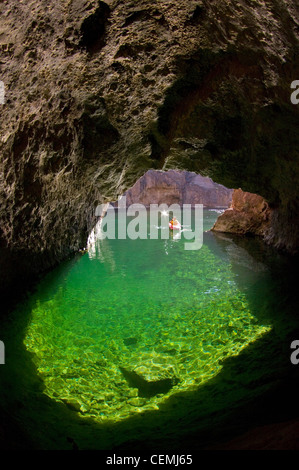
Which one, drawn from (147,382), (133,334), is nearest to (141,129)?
(133,334)

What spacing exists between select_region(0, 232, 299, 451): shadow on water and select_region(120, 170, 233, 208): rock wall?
104 ft

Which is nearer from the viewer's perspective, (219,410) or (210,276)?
(219,410)

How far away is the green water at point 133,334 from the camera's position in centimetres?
269

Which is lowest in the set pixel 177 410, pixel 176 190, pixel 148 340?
pixel 177 410

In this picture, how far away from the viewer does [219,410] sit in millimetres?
2320

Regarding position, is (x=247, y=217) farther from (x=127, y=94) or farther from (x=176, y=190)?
(x=176, y=190)

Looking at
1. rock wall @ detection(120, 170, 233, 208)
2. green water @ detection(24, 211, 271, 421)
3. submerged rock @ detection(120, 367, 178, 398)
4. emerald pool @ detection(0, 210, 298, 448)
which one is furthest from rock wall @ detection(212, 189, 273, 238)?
rock wall @ detection(120, 170, 233, 208)

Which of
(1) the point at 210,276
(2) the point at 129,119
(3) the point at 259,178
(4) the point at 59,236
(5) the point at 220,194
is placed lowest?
(1) the point at 210,276

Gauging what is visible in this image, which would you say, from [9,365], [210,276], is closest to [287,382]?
[9,365]

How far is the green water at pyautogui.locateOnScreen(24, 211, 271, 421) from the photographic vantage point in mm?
2691

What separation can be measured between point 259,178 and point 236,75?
155 inches

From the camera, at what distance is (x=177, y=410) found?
7.82 ft

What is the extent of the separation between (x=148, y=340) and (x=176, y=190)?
32.6 metres
